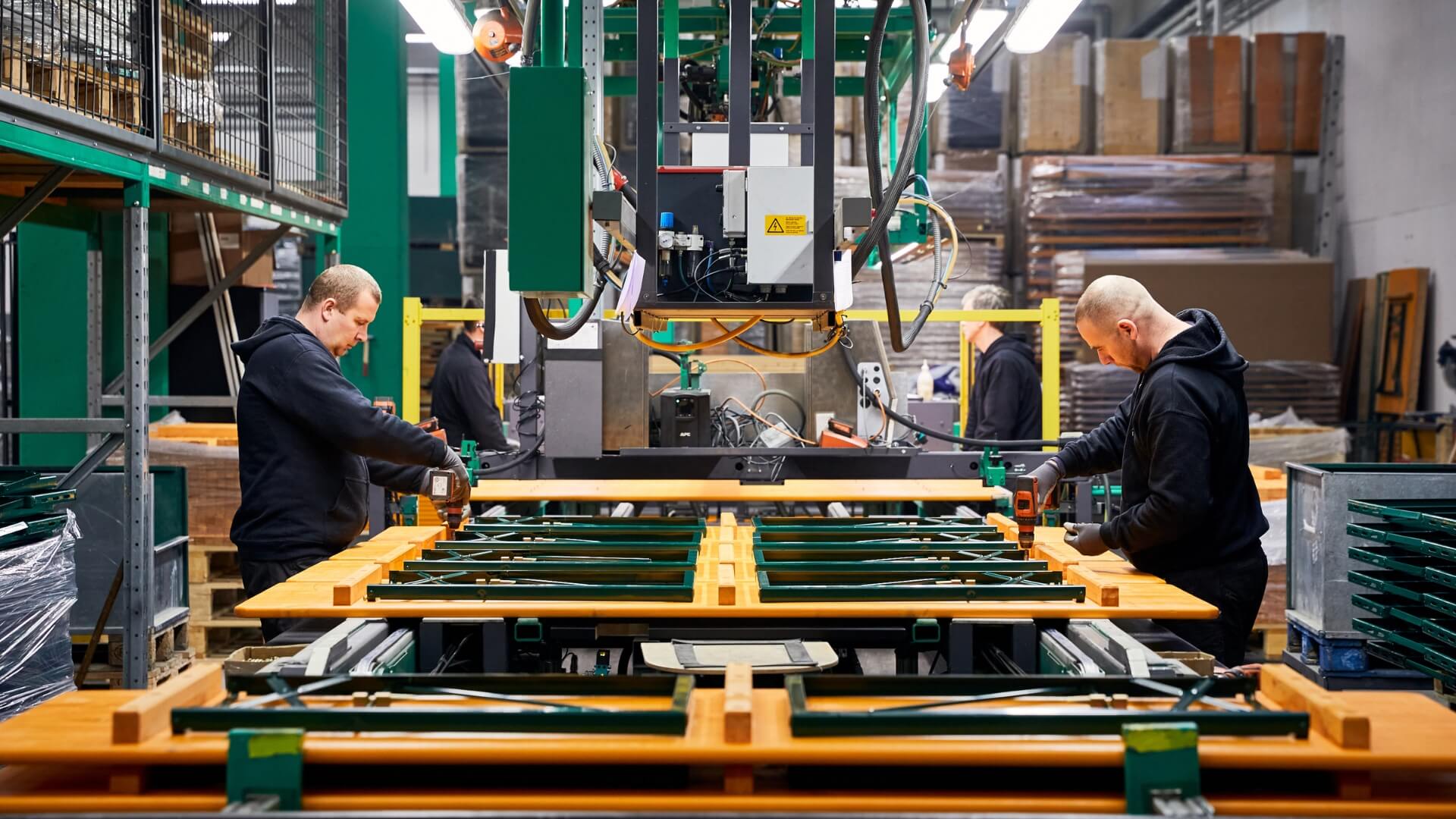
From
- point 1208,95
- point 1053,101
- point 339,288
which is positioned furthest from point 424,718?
point 1208,95

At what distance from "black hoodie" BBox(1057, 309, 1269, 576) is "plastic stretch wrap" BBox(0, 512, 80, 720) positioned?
126 inches

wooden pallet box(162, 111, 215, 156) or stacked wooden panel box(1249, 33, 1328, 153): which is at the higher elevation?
stacked wooden panel box(1249, 33, 1328, 153)

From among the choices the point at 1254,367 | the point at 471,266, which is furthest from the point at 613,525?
the point at 1254,367

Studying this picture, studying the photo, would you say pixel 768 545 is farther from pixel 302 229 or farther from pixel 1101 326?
pixel 302 229

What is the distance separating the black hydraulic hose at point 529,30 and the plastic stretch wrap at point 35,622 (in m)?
2.40

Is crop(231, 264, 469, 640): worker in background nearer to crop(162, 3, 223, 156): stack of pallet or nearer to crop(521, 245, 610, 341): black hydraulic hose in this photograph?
crop(521, 245, 610, 341): black hydraulic hose

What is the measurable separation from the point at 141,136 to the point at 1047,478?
128 inches

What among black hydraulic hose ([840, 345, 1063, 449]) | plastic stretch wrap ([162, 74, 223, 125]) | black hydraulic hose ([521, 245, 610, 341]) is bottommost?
black hydraulic hose ([840, 345, 1063, 449])

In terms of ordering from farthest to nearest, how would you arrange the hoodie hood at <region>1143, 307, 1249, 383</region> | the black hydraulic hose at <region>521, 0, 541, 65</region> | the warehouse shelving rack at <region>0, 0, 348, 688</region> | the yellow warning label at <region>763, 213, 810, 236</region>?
1. the warehouse shelving rack at <region>0, 0, 348, 688</region>
2. the hoodie hood at <region>1143, 307, 1249, 383</region>
3. the yellow warning label at <region>763, 213, 810, 236</region>
4. the black hydraulic hose at <region>521, 0, 541, 65</region>

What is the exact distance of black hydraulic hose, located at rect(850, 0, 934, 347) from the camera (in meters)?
2.44

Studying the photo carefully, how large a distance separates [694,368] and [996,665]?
2507mm

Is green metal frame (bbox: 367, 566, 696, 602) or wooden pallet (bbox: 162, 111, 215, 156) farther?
wooden pallet (bbox: 162, 111, 215, 156)

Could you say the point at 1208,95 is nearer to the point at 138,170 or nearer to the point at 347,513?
the point at 138,170

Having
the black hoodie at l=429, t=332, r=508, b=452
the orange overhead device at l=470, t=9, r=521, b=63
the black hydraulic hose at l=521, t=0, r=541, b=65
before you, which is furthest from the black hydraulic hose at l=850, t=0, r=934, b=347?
the black hoodie at l=429, t=332, r=508, b=452
